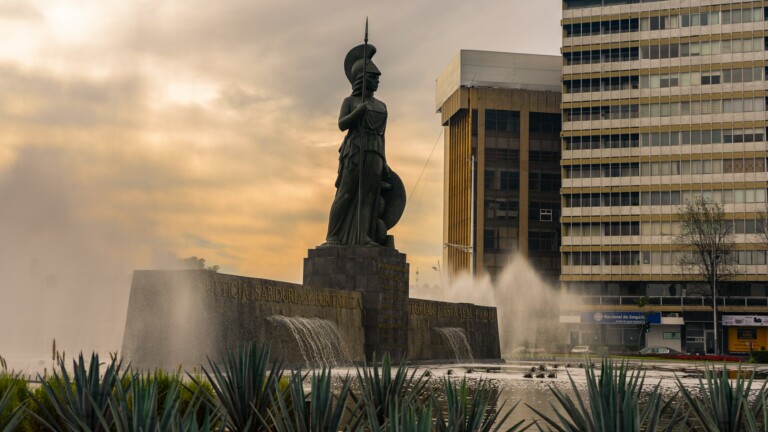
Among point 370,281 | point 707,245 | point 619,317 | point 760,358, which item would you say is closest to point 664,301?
point 619,317

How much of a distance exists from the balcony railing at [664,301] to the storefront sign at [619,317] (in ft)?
4.03

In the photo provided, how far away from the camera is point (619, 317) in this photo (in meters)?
81.9

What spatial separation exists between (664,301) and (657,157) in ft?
39.2

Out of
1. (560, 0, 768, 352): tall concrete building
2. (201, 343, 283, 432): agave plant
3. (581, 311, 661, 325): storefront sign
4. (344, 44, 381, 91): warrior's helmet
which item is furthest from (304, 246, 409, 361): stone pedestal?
(560, 0, 768, 352): tall concrete building

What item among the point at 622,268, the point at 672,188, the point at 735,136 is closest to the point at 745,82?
the point at 735,136

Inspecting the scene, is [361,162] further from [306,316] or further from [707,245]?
[707,245]

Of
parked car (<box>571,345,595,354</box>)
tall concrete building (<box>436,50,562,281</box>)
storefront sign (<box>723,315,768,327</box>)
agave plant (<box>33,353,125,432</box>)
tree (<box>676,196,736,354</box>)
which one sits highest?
tall concrete building (<box>436,50,562,281</box>)

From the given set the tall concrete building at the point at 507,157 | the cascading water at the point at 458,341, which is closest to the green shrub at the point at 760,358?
the cascading water at the point at 458,341

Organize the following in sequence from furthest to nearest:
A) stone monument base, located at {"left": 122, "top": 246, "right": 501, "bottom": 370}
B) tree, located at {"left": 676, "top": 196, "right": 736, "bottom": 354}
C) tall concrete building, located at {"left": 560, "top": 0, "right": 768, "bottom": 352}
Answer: tall concrete building, located at {"left": 560, "top": 0, "right": 768, "bottom": 352} < tree, located at {"left": 676, "top": 196, "right": 736, "bottom": 354} < stone monument base, located at {"left": 122, "top": 246, "right": 501, "bottom": 370}

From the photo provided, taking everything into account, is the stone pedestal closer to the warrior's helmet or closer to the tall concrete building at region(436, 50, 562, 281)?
the warrior's helmet

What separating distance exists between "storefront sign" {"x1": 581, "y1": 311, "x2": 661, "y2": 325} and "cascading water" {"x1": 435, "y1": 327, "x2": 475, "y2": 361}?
1939 inches

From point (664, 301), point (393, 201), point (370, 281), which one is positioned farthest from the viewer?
point (664, 301)

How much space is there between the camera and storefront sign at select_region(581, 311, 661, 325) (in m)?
81.3

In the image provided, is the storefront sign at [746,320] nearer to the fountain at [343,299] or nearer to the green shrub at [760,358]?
the green shrub at [760,358]
